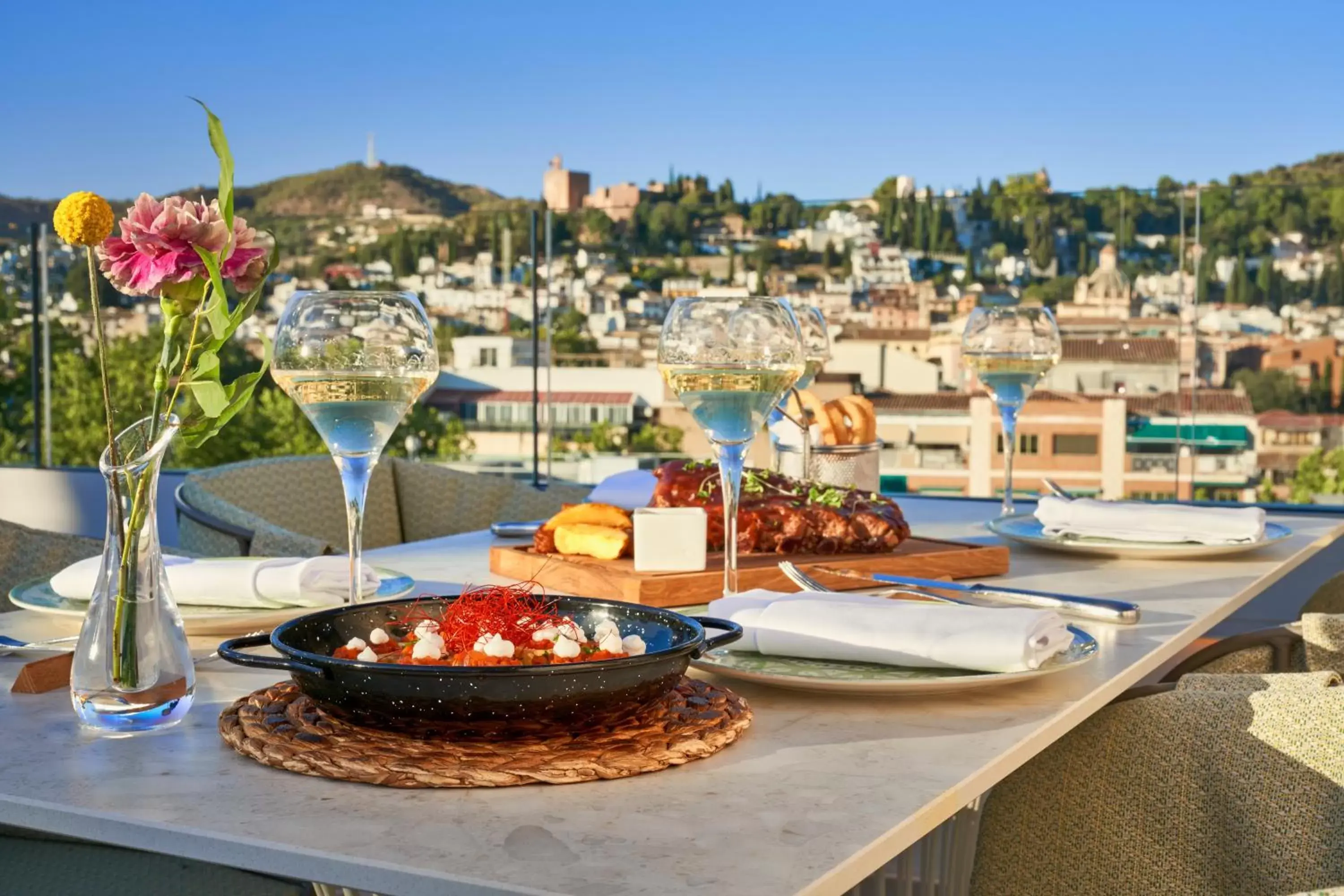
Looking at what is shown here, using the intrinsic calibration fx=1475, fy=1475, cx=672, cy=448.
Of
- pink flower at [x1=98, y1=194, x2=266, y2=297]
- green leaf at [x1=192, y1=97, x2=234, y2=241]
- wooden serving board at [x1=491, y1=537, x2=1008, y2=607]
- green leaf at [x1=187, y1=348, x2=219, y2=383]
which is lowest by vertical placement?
wooden serving board at [x1=491, y1=537, x2=1008, y2=607]

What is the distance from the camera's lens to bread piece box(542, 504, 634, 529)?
1922mm

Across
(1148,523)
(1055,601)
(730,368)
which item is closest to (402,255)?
(1148,523)

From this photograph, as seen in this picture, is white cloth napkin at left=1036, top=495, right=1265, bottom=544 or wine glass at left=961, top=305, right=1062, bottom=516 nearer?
white cloth napkin at left=1036, top=495, right=1265, bottom=544

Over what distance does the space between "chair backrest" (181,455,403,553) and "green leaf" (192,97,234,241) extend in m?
2.17

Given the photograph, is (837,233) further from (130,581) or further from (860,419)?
(130,581)

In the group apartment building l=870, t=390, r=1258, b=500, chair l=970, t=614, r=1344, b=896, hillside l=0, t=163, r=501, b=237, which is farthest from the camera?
Result: hillside l=0, t=163, r=501, b=237

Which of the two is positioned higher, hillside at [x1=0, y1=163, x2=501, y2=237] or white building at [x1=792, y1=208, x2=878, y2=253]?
hillside at [x1=0, y1=163, x2=501, y2=237]

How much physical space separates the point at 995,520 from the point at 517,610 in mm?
1511

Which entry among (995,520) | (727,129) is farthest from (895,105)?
(995,520)

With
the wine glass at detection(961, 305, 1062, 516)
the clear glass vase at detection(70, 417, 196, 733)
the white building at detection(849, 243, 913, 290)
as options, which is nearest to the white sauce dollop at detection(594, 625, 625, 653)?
the clear glass vase at detection(70, 417, 196, 733)

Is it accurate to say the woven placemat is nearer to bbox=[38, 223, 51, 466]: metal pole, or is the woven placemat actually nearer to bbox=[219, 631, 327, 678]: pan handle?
bbox=[219, 631, 327, 678]: pan handle

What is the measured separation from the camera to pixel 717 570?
1.75m

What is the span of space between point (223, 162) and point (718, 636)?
1.72ft

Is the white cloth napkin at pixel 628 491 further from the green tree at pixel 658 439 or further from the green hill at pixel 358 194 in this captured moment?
the green tree at pixel 658 439
